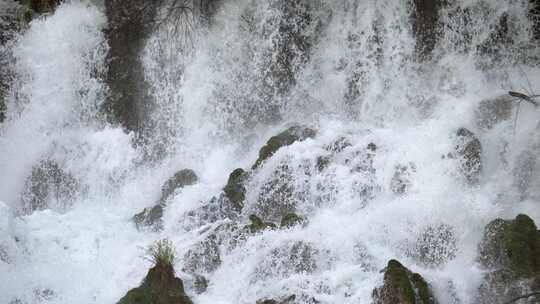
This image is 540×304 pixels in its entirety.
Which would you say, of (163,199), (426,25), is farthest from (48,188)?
(426,25)

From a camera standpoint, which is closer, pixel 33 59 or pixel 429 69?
pixel 429 69

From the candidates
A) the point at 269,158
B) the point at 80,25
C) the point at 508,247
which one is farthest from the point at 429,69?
the point at 80,25

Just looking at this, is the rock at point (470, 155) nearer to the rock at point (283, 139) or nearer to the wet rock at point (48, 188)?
the rock at point (283, 139)

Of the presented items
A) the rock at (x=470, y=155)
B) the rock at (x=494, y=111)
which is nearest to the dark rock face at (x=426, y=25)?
the rock at (x=494, y=111)

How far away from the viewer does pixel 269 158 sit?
9953 mm

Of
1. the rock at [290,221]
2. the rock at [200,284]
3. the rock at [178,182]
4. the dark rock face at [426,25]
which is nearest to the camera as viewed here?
the rock at [200,284]

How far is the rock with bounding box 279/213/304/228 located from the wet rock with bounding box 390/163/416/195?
119 centimetres

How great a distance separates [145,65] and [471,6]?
4920 millimetres

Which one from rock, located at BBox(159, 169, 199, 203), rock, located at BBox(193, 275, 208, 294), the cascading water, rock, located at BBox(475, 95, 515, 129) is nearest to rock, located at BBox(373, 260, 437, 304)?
the cascading water

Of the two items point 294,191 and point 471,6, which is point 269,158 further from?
point 471,6

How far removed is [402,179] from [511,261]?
5.96ft

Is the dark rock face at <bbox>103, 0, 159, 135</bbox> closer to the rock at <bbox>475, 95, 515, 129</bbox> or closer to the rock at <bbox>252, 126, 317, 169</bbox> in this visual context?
the rock at <bbox>252, 126, 317, 169</bbox>

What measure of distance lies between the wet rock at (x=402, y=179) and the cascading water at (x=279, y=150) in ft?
0.06

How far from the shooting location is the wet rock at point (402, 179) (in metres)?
9.15
